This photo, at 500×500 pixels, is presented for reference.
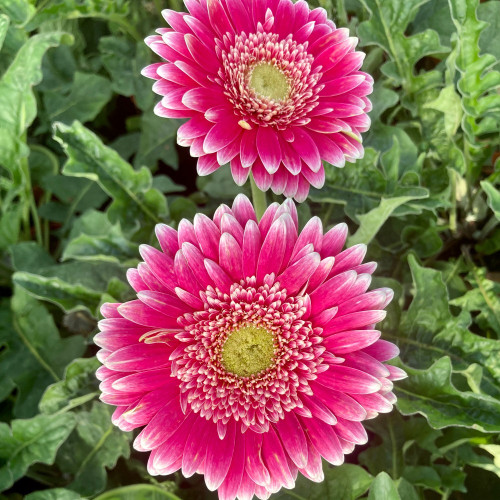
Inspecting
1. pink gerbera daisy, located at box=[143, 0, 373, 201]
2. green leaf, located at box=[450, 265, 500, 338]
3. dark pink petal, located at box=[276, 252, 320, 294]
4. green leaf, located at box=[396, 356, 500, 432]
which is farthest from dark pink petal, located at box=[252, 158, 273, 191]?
green leaf, located at box=[450, 265, 500, 338]

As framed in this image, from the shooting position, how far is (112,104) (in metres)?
1.41

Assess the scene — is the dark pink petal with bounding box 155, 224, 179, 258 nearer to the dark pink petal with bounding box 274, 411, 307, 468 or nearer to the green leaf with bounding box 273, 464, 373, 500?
the dark pink petal with bounding box 274, 411, 307, 468

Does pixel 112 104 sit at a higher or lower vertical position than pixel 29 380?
higher

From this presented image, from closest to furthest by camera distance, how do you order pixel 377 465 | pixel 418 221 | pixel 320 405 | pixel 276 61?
pixel 320 405 → pixel 276 61 → pixel 377 465 → pixel 418 221

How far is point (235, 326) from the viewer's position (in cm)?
72

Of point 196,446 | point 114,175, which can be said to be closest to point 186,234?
point 196,446

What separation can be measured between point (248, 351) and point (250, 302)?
0.23ft

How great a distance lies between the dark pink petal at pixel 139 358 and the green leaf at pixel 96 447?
31cm

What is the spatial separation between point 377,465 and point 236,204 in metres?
0.48

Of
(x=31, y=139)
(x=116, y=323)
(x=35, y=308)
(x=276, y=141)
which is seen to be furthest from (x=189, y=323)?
(x=31, y=139)

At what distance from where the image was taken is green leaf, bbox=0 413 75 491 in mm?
882

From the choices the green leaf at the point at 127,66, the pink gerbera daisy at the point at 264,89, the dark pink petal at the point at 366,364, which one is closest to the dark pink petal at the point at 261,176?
→ the pink gerbera daisy at the point at 264,89

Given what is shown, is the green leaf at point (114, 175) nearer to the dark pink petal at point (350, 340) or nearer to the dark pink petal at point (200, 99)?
the dark pink petal at point (200, 99)

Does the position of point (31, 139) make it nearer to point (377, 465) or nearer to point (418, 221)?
point (418, 221)
